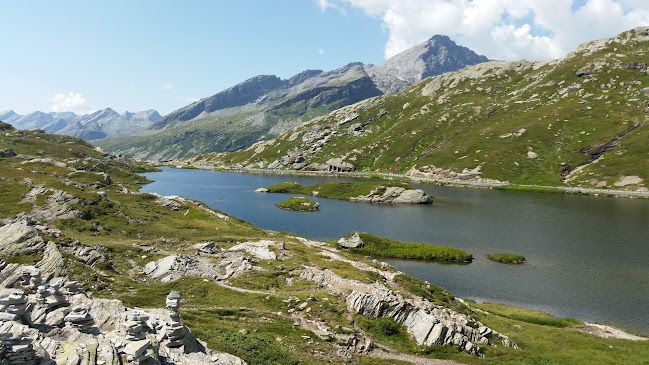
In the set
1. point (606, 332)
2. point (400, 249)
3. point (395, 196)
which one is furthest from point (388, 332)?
point (395, 196)

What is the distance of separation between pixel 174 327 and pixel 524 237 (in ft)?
333

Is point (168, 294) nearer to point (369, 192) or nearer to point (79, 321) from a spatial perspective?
point (79, 321)

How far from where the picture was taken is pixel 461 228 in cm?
11119

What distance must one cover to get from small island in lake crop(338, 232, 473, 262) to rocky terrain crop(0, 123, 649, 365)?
19163 mm

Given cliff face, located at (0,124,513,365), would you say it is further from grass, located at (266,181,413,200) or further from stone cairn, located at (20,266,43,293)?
grass, located at (266,181,413,200)

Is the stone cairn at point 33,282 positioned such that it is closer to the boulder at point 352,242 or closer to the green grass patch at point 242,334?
the green grass patch at point 242,334

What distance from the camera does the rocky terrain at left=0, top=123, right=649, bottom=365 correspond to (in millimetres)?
18844

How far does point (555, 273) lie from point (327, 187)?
5037 inches

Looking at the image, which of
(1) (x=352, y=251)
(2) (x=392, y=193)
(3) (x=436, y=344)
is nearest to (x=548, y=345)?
(3) (x=436, y=344)

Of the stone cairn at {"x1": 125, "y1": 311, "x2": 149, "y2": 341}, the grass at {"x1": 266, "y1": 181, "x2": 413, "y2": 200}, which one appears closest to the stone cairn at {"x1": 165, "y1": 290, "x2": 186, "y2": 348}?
the stone cairn at {"x1": 125, "y1": 311, "x2": 149, "y2": 341}

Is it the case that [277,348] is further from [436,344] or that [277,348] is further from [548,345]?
[548,345]

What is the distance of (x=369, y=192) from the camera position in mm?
171250

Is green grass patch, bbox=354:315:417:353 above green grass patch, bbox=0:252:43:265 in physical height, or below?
below

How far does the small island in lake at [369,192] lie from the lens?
523 ft
